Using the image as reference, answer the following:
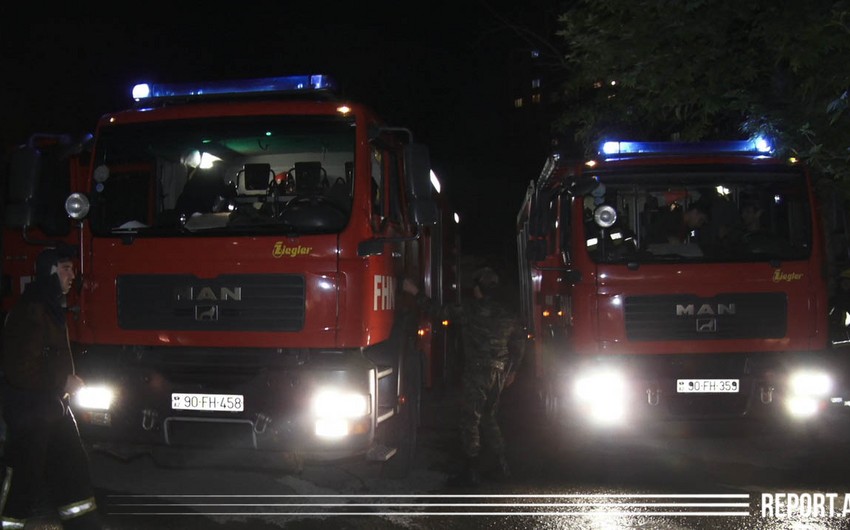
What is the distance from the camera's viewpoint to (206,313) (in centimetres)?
605

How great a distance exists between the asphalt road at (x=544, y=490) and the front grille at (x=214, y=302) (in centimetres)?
126

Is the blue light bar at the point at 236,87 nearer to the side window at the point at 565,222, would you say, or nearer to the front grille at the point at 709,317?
the side window at the point at 565,222

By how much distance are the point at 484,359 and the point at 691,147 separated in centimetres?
313

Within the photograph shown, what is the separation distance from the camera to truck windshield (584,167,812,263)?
7805 millimetres

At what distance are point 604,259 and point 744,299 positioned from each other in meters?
1.30

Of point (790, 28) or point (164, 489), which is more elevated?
point (790, 28)

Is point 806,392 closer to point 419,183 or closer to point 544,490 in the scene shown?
point 544,490

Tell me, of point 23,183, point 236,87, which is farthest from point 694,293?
point 23,183

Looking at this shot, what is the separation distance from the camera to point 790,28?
8602 mm

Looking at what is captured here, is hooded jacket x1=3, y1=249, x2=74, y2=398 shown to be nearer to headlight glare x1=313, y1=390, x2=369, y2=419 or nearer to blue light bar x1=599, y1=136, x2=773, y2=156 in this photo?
headlight glare x1=313, y1=390, x2=369, y2=419

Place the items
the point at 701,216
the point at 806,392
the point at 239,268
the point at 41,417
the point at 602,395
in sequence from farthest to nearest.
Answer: the point at 701,216 → the point at 602,395 → the point at 806,392 → the point at 239,268 → the point at 41,417

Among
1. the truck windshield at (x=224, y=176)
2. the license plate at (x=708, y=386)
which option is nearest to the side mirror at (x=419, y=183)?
the truck windshield at (x=224, y=176)

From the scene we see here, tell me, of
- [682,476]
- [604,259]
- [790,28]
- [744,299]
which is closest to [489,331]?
[604,259]

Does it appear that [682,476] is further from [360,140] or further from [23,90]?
[23,90]
